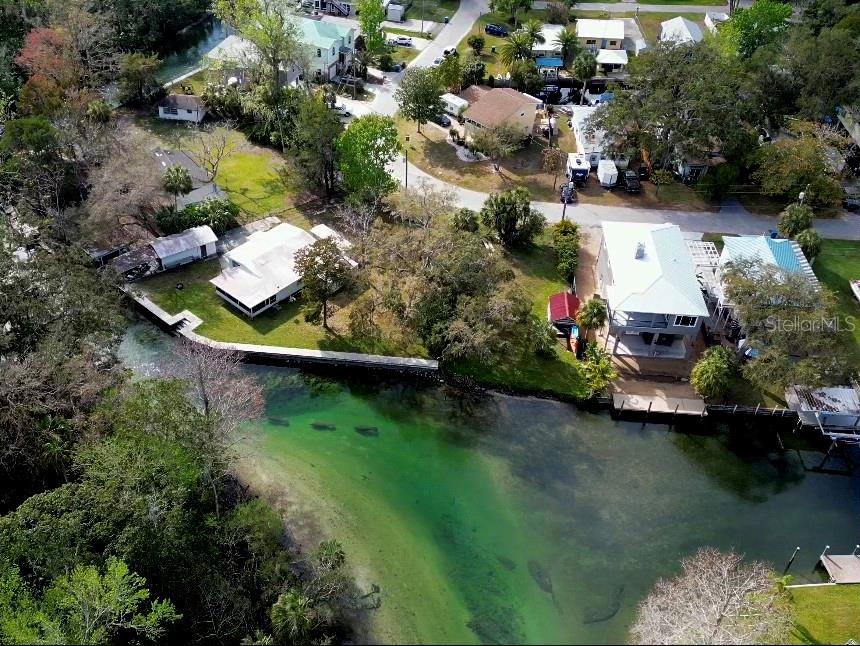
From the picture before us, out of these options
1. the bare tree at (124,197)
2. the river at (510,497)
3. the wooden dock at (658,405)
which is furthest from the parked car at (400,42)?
the wooden dock at (658,405)

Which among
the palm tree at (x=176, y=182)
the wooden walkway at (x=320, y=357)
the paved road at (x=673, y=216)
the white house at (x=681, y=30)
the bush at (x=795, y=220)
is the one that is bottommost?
the wooden walkway at (x=320, y=357)

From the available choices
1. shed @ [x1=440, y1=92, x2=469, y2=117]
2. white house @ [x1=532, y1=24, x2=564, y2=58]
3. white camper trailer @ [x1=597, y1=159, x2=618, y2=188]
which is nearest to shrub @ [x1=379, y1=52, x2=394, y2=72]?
shed @ [x1=440, y1=92, x2=469, y2=117]

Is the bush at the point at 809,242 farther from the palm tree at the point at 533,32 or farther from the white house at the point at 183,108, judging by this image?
the white house at the point at 183,108

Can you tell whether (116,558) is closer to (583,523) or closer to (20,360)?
(20,360)

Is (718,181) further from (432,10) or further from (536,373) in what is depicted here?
(432,10)

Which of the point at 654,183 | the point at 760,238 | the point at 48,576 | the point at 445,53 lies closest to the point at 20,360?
the point at 48,576

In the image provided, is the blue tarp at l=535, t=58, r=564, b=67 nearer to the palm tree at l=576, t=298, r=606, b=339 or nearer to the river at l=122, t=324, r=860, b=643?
the palm tree at l=576, t=298, r=606, b=339
